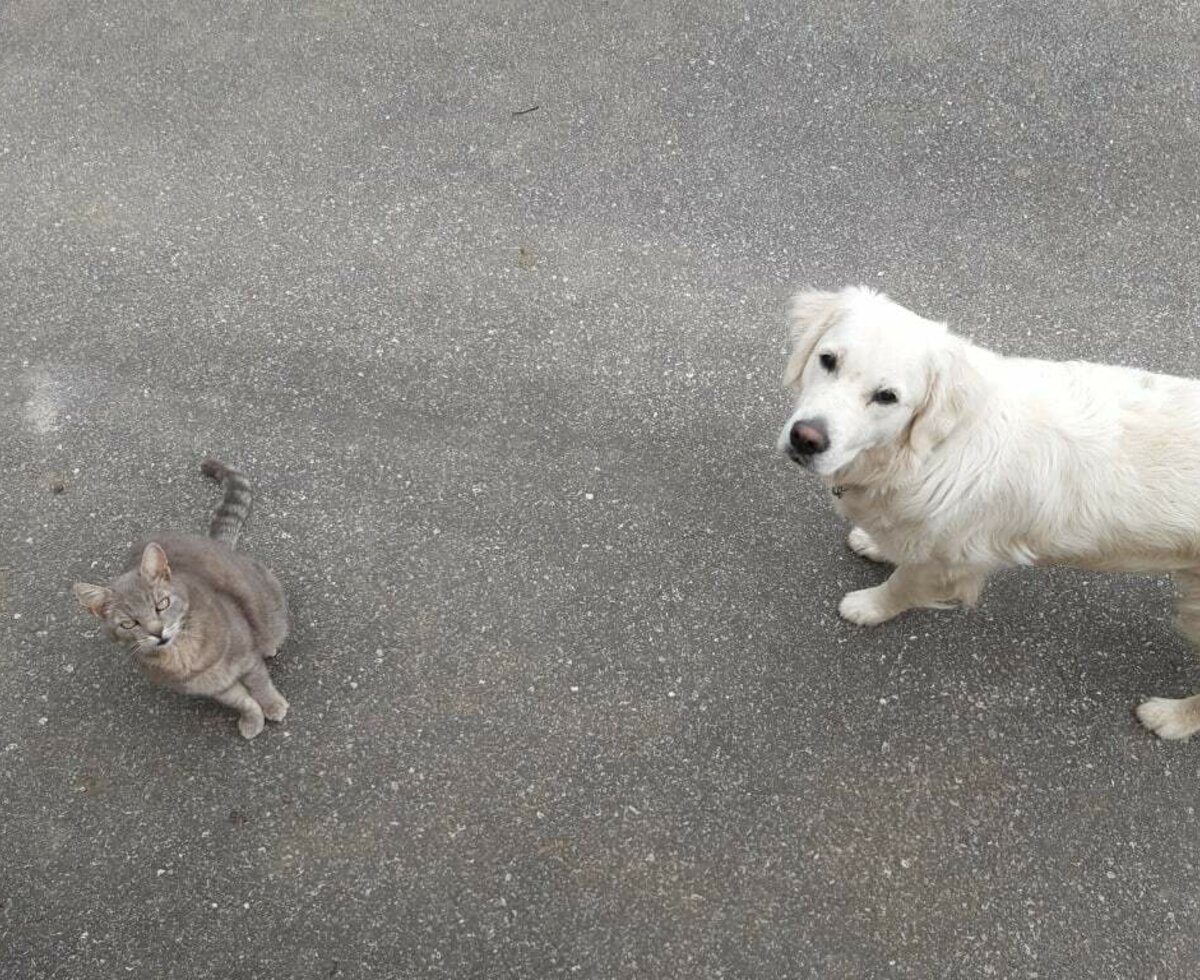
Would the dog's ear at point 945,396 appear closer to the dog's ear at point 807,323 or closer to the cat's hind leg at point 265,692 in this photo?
the dog's ear at point 807,323

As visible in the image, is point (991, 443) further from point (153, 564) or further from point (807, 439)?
point (153, 564)

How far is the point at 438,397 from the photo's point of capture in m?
3.88

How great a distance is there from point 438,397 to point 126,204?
6.91ft

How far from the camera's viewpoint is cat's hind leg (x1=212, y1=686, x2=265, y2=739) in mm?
2916

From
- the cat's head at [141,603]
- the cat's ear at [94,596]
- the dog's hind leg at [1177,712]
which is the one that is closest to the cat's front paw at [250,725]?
the cat's head at [141,603]

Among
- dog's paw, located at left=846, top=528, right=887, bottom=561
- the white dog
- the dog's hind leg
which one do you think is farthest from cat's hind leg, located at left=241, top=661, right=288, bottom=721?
the dog's hind leg

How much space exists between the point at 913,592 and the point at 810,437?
1.01m

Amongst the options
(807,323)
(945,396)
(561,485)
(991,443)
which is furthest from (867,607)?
(561,485)

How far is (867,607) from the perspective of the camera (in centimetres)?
333

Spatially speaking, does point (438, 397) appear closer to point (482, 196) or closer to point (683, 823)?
point (482, 196)

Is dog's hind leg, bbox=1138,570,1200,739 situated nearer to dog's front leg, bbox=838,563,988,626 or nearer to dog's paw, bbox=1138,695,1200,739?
dog's paw, bbox=1138,695,1200,739

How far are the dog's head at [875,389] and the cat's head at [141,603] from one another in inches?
76.1

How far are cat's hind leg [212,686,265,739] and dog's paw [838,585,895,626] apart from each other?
2.27 meters

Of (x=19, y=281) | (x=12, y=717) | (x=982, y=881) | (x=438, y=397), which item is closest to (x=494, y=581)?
(x=438, y=397)
